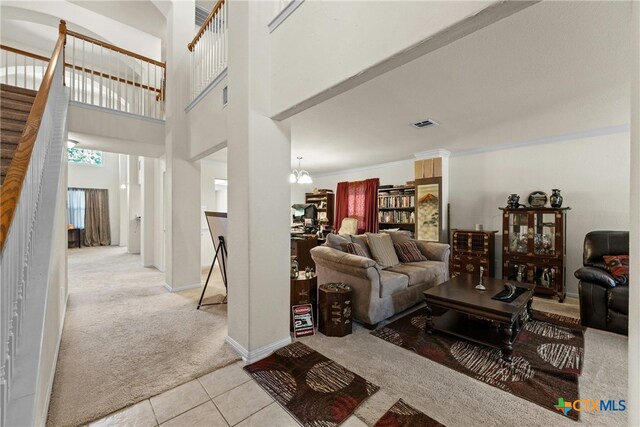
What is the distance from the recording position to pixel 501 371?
2.02 metres

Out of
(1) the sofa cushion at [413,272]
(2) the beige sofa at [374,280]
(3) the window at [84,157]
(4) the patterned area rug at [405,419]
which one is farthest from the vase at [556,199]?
(3) the window at [84,157]

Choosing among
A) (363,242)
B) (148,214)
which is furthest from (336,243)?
(148,214)

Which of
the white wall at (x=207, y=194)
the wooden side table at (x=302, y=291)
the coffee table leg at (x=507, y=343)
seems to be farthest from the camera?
the white wall at (x=207, y=194)

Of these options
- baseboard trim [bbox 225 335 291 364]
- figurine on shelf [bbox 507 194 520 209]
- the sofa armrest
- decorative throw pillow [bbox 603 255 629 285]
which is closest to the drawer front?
the sofa armrest

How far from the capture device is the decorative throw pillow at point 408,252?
3.90 m

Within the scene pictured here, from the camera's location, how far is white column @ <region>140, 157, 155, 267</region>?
5.80 metres

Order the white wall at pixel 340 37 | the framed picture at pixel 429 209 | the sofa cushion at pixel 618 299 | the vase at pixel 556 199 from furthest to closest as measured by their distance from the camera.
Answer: the framed picture at pixel 429 209 → the vase at pixel 556 199 → the sofa cushion at pixel 618 299 → the white wall at pixel 340 37

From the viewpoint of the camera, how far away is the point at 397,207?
5781 millimetres

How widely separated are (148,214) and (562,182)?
7782mm

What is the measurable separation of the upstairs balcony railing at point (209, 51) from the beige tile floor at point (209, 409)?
10.1ft

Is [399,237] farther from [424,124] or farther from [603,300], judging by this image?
[603,300]

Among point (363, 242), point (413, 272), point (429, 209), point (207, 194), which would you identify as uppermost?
point (207, 194)

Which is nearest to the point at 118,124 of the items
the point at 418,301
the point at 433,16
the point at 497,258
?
the point at 433,16

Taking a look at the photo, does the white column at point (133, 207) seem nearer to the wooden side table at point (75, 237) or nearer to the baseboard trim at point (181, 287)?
the wooden side table at point (75, 237)
